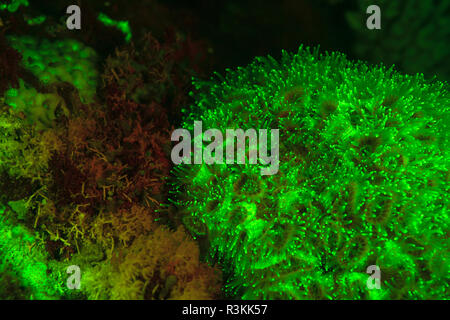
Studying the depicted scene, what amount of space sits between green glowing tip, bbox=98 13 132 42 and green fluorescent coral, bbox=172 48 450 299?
1.24 metres

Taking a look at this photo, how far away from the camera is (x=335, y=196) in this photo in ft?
8.30

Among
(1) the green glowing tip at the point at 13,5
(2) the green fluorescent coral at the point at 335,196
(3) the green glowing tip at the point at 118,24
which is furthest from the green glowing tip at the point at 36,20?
(2) the green fluorescent coral at the point at 335,196

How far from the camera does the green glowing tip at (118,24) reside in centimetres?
323

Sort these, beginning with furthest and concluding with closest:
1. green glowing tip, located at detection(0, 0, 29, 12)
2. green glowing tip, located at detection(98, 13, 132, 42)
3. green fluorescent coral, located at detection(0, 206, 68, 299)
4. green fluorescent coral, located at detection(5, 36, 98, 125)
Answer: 1. green glowing tip, located at detection(98, 13, 132, 42)
2. green glowing tip, located at detection(0, 0, 29, 12)
3. green fluorescent coral, located at detection(5, 36, 98, 125)
4. green fluorescent coral, located at detection(0, 206, 68, 299)

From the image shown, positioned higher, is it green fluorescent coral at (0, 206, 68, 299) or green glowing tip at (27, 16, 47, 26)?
green glowing tip at (27, 16, 47, 26)

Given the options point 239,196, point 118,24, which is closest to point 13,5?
point 118,24

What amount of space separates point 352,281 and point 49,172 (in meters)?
2.32

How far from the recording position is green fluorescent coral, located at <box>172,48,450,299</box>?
Answer: 2428 mm

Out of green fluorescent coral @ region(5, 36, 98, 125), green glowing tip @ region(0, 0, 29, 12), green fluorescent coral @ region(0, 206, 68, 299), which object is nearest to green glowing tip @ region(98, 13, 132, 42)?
green fluorescent coral @ region(5, 36, 98, 125)

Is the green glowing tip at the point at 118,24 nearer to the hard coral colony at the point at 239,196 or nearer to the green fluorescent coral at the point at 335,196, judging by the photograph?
the hard coral colony at the point at 239,196

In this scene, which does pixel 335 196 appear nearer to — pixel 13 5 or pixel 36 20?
pixel 36 20

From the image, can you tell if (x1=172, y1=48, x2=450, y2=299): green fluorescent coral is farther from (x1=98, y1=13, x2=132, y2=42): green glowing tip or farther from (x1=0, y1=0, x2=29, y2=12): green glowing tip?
(x1=0, y1=0, x2=29, y2=12): green glowing tip

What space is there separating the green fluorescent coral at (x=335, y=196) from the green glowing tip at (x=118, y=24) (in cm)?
124
